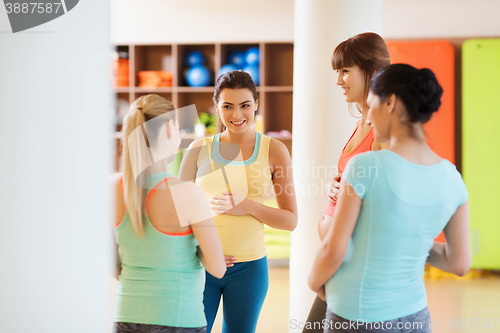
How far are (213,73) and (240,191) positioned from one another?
3398 mm

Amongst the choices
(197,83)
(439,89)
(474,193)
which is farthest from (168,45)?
(439,89)

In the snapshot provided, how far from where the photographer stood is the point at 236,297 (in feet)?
4.97

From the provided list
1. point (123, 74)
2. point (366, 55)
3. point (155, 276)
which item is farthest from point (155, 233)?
point (123, 74)

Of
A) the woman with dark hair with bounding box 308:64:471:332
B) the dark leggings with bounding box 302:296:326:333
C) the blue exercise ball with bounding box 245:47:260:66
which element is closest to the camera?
the woman with dark hair with bounding box 308:64:471:332

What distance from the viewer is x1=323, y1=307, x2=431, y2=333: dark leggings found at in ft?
3.34

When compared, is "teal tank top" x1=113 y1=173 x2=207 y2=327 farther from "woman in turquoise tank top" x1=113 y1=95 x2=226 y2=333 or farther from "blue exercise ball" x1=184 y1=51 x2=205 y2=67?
"blue exercise ball" x1=184 y1=51 x2=205 y2=67

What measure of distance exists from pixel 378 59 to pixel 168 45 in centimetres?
394

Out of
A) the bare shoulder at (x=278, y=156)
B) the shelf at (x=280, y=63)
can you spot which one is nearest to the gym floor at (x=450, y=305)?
the bare shoulder at (x=278, y=156)

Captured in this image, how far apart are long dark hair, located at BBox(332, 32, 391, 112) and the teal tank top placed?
2.24 ft

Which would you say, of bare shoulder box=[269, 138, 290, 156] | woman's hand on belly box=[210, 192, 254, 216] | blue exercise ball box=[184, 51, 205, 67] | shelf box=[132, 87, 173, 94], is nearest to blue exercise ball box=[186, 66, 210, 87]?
blue exercise ball box=[184, 51, 205, 67]

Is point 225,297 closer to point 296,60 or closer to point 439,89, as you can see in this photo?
point 439,89

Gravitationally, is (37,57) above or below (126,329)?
above

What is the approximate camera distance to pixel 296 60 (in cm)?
224

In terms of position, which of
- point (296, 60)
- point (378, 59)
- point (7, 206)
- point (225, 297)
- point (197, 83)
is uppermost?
point (197, 83)
